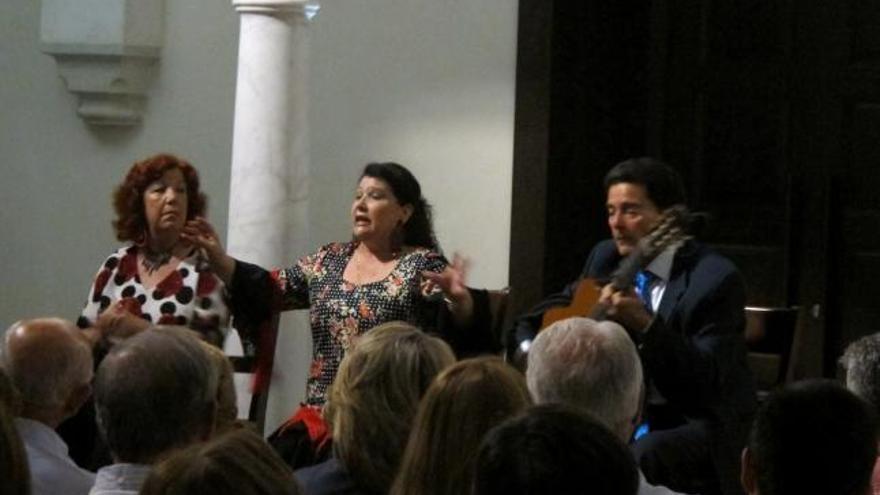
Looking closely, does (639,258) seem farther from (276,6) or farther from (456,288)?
(276,6)

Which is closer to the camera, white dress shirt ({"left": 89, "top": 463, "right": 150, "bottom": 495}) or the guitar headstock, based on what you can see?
white dress shirt ({"left": 89, "top": 463, "right": 150, "bottom": 495})

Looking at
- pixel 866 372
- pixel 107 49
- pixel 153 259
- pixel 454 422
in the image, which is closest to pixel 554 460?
pixel 454 422

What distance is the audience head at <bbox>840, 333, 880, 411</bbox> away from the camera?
136 inches

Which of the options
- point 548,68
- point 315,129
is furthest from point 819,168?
point 315,129

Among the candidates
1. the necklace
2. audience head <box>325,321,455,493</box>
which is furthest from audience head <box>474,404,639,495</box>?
the necklace

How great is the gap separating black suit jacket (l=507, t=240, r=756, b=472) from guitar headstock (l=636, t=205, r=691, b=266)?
1.7 inches

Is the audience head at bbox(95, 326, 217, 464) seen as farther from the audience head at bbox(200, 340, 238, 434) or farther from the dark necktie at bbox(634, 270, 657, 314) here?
the dark necktie at bbox(634, 270, 657, 314)

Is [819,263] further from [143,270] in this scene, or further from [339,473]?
[339,473]

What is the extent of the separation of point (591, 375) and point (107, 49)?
12.4 ft

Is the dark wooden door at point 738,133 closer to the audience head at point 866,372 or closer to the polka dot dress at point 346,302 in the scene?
the polka dot dress at point 346,302

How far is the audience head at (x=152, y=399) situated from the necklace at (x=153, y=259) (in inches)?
84.8

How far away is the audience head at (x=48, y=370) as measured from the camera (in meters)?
3.50

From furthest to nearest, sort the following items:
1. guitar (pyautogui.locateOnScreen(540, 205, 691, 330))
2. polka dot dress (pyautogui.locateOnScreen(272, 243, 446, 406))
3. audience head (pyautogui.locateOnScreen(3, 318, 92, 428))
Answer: polka dot dress (pyautogui.locateOnScreen(272, 243, 446, 406))
guitar (pyautogui.locateOnScreen(540, 205, 691, 330))
audience head (pyautogui.locateOnScreen(3, 318, 92, 428))

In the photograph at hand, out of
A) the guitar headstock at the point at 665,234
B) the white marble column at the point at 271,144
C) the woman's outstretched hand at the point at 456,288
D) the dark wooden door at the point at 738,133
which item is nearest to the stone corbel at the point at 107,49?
the white marble column at the point at 271,144
